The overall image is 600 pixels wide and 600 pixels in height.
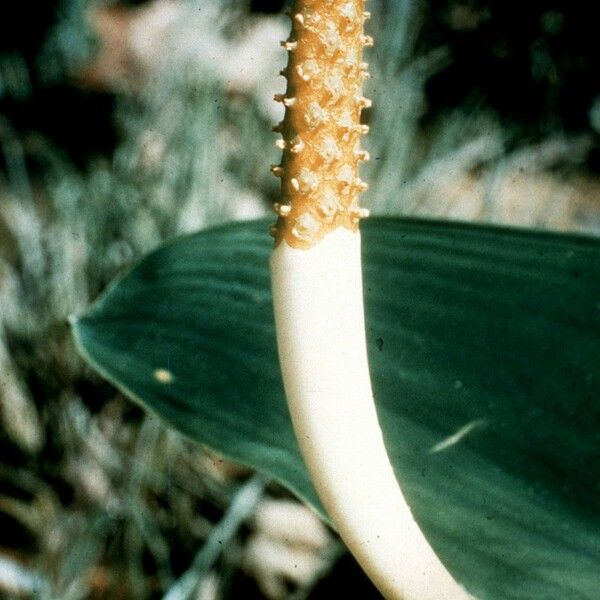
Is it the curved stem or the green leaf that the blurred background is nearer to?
the green leaf

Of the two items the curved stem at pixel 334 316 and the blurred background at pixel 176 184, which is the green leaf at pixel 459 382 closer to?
the curved stem at pixel 334 316

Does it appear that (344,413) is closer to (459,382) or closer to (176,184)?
(459,382)

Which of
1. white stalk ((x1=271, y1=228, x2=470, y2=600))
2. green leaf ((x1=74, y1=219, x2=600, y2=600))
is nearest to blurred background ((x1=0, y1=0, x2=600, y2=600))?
green leaf ((x1=74, y1=219, x2=600, y2=600))

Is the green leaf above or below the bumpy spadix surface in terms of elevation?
below

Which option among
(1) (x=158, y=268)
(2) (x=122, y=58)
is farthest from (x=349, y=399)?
(2) (x=122, y=58)

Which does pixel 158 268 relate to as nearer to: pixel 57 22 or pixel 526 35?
pixel 57 22
